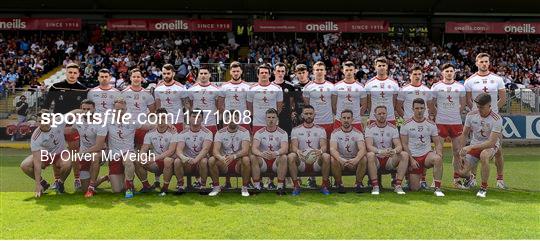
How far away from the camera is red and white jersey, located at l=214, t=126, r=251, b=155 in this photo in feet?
25.6

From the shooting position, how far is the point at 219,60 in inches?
1000

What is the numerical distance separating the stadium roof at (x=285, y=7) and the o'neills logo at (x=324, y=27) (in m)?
0.89

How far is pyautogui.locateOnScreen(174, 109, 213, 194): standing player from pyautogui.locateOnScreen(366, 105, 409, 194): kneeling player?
7.77 ft

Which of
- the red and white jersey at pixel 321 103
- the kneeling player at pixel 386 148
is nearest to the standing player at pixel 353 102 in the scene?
the red and white jersey at pixel 321 103

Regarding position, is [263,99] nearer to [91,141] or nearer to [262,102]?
[262,102]

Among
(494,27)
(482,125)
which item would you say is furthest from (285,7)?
(482,125)

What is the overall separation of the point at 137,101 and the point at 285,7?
71.0ft

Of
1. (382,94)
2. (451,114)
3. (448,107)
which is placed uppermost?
(382,94)

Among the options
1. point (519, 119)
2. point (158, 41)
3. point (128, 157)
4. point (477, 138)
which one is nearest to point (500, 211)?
point (477, 138)

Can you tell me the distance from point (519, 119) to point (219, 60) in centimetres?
1474

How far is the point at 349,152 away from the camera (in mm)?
7887

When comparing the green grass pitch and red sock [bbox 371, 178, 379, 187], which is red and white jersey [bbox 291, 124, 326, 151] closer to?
the green grass pitch

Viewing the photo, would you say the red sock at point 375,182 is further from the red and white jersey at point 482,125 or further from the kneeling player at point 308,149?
the red and white jersey at point 482,125

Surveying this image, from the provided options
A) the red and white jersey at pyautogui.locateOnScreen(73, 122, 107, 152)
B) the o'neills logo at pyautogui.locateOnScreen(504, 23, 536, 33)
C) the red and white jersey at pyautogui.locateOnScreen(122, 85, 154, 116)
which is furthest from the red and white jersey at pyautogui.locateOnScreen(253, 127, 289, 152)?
the o'neills logo at pyautogui.locateOnScreen(504, 23, 536, 33)
